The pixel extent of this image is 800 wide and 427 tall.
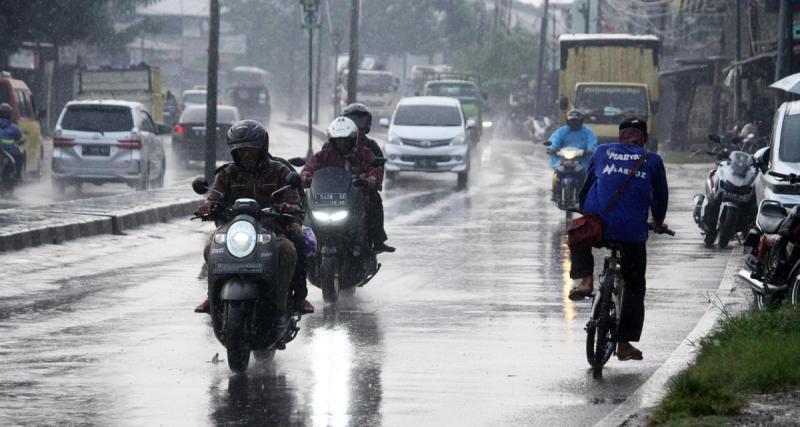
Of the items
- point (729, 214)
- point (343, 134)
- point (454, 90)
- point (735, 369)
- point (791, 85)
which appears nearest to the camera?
point (735, 369)

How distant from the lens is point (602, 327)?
974 cm

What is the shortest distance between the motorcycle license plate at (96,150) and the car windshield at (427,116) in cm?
814

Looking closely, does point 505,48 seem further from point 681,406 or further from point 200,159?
point 681,406

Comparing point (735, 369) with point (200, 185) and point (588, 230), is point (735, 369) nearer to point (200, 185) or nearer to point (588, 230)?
point (588, 230)

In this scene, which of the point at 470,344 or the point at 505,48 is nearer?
the point at 470,344

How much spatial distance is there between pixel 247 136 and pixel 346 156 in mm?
3922

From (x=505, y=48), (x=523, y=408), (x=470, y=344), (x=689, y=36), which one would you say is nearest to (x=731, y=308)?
(x=470, y=344)

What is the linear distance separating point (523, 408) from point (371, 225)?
233 inches

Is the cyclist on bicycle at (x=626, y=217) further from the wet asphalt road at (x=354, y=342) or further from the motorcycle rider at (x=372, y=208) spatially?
the motorcycle rider at (x=372, y=208)

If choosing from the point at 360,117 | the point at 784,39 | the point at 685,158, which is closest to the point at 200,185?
the point at 360,117

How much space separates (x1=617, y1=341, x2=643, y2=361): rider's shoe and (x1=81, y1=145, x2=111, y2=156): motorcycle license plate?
19.7 m

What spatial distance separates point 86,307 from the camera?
42.9ft

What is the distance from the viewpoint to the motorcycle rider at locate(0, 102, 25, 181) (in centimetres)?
2819

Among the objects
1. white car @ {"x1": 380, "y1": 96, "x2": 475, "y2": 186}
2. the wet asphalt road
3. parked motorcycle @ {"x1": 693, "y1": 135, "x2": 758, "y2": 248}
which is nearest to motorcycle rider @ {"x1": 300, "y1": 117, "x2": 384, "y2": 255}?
the wet asphalt road
